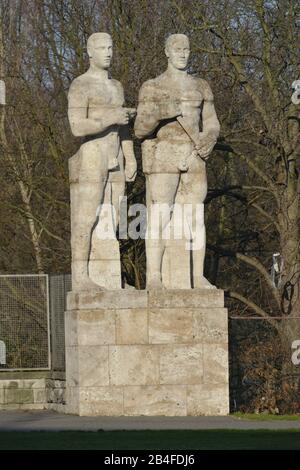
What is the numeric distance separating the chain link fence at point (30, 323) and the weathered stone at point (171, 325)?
3.11 m

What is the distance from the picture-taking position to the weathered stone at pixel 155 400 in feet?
69.5

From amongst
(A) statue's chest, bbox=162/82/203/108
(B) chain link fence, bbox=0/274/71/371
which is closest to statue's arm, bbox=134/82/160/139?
(A) statue's chest, bbox=162/82/203/108

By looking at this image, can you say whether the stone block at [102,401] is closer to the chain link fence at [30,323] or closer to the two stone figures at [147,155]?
the two stone figures at [147,155]

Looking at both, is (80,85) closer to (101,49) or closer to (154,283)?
(101,49)

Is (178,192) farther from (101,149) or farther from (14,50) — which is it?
(14,50)

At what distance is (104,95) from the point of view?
21.4 m

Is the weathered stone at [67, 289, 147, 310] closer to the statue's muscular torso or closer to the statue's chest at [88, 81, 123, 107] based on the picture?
the statue's muscular torso

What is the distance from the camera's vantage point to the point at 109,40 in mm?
21578

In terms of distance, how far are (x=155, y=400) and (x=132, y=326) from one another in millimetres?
943

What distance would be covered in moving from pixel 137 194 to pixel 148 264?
5470 mm

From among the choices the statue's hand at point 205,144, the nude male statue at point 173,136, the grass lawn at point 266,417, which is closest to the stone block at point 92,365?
the nude male statue at point 173,136

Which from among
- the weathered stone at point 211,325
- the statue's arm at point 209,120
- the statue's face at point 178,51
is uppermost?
the statue's face at point 178,51

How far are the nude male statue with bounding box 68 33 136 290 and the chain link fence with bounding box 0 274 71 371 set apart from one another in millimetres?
2666

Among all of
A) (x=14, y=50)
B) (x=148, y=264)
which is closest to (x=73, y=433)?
(x=148, y=264)
